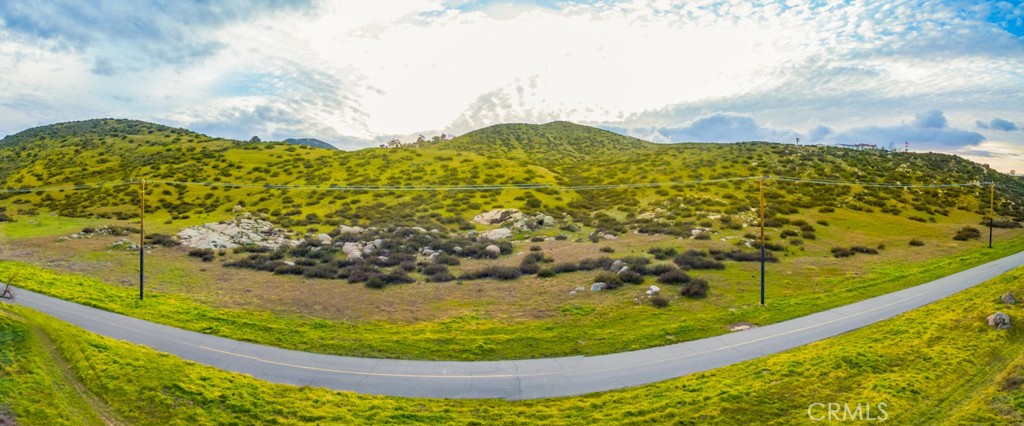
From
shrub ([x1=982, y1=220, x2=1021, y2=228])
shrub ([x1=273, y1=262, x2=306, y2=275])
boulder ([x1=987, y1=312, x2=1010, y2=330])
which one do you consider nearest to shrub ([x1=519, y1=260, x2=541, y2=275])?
shrub ([x1=273, y1=262, x2=306, y2=275])

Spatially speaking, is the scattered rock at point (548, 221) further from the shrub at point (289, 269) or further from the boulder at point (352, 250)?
the shrub at point (289, 269)

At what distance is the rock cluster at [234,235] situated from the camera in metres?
37.9

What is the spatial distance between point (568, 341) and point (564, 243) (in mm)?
22333

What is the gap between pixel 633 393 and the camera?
1354 cm

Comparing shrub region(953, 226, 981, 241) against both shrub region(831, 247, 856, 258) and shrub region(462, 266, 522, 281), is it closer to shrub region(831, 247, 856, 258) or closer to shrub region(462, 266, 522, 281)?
shrub region(831, 247, 856, 258)

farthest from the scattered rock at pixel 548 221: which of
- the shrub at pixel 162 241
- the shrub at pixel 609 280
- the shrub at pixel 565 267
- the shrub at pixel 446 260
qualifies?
the shrub at pixel 162 241

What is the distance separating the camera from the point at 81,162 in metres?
78.4

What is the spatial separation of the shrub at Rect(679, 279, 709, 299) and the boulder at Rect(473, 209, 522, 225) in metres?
28.3

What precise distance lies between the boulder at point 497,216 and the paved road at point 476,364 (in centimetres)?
3447

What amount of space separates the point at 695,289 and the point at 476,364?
13140mm

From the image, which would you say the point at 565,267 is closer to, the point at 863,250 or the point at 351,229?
the point at 863,250

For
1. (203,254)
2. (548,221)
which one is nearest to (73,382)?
(203,254)

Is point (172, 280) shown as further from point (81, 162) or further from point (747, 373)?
point (81, 162)

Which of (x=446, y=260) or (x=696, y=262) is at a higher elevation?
(x=696, y=262)
